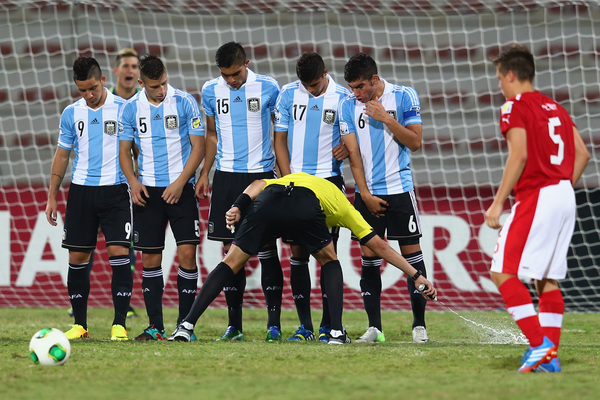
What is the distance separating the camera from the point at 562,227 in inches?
171

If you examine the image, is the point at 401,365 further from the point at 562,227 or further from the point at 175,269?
the point at 175,269

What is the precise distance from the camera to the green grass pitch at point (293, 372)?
12.2ft

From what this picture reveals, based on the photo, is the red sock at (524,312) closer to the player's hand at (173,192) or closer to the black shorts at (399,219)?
the black shorts at (399,219)

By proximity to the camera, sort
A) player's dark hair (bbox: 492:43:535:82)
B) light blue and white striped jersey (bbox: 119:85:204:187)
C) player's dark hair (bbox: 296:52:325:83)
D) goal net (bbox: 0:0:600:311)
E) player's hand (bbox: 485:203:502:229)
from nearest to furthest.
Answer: player's hand (bbox: 485:203:502:229) → player's dark hair (bbox: 492:43:535:82) → player's dark hair (bbox: 296:52:325:83) → light blue and white striped jersey (bbox: 119:85:204:187) → goal net (bbox: 0:0:600:311)

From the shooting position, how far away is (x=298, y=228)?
5492 millimetres

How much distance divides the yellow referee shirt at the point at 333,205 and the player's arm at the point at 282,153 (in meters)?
0.57

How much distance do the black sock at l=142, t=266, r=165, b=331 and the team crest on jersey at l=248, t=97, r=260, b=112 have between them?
1277mm

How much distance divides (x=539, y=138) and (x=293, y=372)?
1.64 metres

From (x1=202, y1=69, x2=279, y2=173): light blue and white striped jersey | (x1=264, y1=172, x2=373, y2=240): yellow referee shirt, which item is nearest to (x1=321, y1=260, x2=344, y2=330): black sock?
(x1=264, y1=172, x2=373, y2=240): yellow referee shirt

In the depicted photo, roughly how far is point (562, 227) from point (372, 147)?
6.64 feet

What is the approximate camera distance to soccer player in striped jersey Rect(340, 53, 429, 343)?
A: 605 cm

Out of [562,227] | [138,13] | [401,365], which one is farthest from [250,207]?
[138,13]

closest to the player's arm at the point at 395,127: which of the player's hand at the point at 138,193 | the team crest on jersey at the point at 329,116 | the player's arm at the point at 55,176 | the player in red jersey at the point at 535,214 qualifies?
the team crest on jersey at the point at 329,116

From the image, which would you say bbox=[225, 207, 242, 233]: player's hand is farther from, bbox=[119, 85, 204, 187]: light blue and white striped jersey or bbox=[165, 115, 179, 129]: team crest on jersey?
bbox=[165, 115, 179, 129]: team crest on jersey
